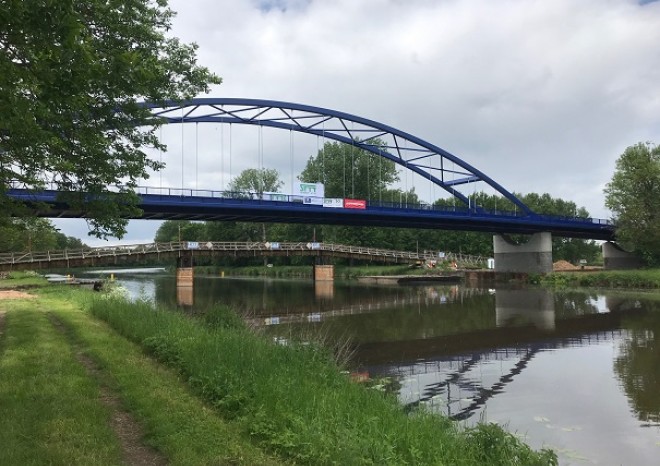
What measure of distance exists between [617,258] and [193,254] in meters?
58.3

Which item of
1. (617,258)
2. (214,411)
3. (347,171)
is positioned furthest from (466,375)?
(347,171)

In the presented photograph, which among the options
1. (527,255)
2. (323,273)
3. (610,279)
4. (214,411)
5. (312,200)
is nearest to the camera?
(214,411)

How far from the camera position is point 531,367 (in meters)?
15.5

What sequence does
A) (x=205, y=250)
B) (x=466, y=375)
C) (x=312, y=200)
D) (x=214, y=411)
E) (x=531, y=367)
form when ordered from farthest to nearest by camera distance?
1. (x=205, y=250)
2. (x=312, y=200)
3. (x=531, y=367)
4. (x=466, y=375)
5. (x=214, y=411)

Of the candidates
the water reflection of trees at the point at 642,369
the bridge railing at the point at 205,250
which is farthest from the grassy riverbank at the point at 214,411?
the bridge railing at the point at 205,250

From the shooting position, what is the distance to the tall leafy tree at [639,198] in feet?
191

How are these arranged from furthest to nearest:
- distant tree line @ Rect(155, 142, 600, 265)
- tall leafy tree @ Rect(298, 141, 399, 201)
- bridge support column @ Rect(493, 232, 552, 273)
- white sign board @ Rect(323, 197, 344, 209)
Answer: tall leafy tree @ Rect(298, 141, 399, 201) < distant tree line @ Rect(155, 142, 600, 265) < bridge support column @ Rect(493, 232, 552, 273) < white sign board @ Rect(323, 197, 344, 209)

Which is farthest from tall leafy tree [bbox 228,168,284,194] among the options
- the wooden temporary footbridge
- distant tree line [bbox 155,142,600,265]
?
the wooden temporary footbridge

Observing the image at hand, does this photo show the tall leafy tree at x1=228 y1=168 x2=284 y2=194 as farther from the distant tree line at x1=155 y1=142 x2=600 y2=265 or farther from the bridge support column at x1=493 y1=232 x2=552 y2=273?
the bridge support column at x1=493 y1=232 x2=552 y2=273

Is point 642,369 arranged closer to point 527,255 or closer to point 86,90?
point 86,90

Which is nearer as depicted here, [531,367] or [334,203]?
[531,367]

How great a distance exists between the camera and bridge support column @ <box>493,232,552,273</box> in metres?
68.6

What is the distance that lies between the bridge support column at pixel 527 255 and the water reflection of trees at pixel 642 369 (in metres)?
45.9

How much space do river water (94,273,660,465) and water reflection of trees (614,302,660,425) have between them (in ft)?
0.08
